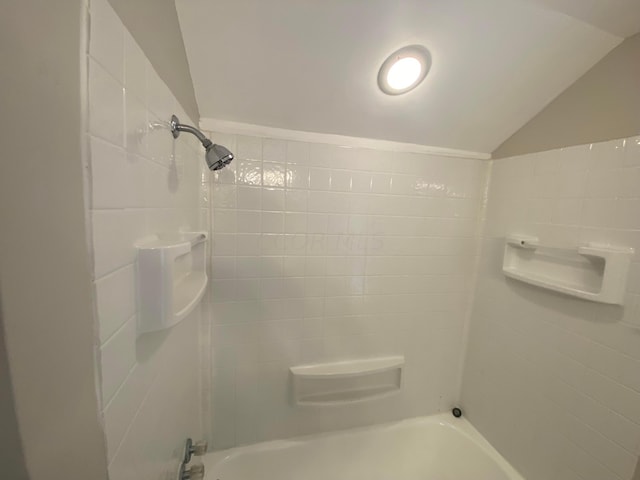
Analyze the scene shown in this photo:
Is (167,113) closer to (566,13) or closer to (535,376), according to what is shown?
(566,13)

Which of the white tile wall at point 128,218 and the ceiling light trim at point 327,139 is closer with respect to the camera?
the white tile wall at point 128,218

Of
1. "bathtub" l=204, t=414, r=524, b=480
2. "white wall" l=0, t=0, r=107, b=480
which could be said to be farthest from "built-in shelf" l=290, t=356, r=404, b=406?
"white wall" l=0, t=0, r=107, b=480

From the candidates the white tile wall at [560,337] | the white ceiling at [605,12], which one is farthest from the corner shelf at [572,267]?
the white ceiling at [605,12]

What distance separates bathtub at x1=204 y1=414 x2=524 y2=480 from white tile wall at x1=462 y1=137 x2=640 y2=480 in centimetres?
12

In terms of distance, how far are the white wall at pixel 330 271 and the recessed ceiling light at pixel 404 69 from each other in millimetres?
290

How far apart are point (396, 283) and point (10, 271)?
4.12 feet

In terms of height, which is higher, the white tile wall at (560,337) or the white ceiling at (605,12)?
the white ceiling at (605,12)

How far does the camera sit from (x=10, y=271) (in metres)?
0.25

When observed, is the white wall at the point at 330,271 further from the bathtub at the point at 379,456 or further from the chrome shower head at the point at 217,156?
the chrome shower head at the point at 217,156

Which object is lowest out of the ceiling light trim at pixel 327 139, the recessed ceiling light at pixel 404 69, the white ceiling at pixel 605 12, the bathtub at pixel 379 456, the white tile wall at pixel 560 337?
the bathtub at pixel 379 456

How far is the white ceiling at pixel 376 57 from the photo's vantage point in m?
0.73

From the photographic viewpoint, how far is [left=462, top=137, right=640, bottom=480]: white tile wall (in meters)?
0.80

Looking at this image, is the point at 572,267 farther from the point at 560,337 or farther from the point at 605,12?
the point at 605,12

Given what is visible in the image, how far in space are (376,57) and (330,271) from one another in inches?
33.8
